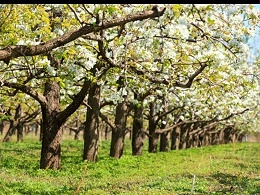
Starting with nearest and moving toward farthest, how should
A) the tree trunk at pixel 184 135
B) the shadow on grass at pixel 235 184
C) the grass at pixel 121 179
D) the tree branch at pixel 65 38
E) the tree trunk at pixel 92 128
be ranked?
1. the tree branch at pixel 65 38
2. the grass at pixel 121 179
3. the shadow on grass at pixel 235 184
4. the tree trunk at pixel 92 128
5. the tree trunk at pixel 184 135

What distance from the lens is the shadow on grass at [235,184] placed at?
496 inches

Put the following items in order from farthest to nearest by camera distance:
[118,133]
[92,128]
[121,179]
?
[118,133]
[92,128]
[121,179]

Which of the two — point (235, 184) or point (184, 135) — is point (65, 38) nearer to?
point (235, 184)

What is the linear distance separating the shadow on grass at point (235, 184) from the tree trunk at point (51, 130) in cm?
601

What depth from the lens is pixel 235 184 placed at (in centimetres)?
1430

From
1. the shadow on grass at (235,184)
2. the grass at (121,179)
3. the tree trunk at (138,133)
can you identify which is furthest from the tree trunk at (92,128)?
the tree trunk at (138,133)

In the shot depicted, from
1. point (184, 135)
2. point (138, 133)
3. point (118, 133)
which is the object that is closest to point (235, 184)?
point (118, 133)

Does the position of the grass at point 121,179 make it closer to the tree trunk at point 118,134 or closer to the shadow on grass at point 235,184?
the shadow on grass at point 235,184

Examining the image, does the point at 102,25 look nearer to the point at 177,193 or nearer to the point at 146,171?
the point at 177,193

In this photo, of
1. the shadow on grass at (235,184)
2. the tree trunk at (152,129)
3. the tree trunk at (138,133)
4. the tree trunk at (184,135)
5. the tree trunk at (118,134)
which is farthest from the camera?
the tree trunk at (184,135)

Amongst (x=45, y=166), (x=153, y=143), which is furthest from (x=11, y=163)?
(x=153, y=143)

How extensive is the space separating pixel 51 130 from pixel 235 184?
6.75m

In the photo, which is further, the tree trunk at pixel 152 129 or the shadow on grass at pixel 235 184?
the tree trunk at pixel 152 129

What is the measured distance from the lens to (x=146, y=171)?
18.6m
